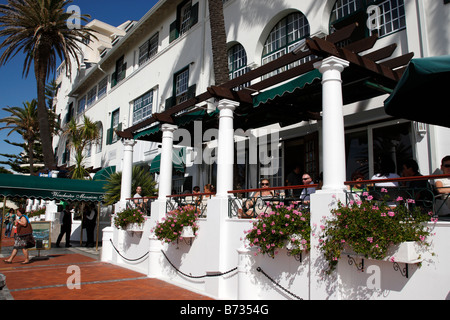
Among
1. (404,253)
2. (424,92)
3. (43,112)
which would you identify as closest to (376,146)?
(424,92)

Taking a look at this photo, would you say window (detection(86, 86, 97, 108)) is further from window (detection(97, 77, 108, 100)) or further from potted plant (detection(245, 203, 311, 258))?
potted plant (detection(245, 203, 311, 258))

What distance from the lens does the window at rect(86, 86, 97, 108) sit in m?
26.9

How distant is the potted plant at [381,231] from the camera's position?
4660 mm

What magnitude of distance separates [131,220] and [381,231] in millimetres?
8071

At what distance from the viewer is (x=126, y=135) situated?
1234cm

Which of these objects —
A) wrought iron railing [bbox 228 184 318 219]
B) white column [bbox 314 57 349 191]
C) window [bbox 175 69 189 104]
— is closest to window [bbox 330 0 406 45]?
white column [bbox 314 57 349 191]

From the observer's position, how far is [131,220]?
36.6 ft

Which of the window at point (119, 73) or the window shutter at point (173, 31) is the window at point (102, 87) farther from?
the window shutter at point (173, 31)

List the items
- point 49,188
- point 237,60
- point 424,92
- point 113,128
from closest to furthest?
1. point 424,92
2. point 237,60
3. point 49,188
4. point 113,128

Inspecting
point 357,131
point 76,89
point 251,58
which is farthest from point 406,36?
point 76,89

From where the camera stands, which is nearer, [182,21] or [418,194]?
[418,194]

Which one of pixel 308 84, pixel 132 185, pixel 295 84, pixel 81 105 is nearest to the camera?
pixel 295 84

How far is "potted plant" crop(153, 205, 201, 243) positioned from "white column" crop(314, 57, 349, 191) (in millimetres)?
3918

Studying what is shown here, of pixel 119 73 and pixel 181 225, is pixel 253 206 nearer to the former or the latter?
pixel 181 225
